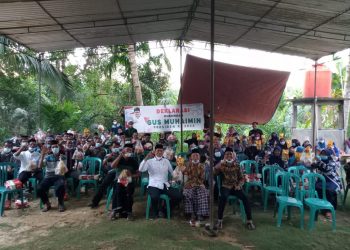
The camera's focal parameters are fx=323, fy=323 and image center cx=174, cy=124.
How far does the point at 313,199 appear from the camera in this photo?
17.3ft

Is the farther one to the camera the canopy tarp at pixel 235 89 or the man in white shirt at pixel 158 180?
the canopy tarp at pixel 235 89

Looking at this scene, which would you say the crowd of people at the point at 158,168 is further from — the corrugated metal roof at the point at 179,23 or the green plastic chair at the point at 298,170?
the corrugated metal roof at the point at 179,23

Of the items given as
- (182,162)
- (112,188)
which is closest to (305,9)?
(182,162)

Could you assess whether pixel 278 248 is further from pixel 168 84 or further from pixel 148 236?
pixel 168 84

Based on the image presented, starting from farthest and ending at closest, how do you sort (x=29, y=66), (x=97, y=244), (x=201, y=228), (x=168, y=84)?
(x=168, y=84)
(x=29, y=66)
(x=201, y=228)
(x=97, y=244)

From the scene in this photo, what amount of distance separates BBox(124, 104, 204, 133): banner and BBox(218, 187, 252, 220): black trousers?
452cm

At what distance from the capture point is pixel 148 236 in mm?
4559

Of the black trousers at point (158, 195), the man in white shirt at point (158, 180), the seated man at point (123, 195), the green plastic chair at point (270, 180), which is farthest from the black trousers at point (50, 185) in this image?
the green plastic chair at point (270, 180)

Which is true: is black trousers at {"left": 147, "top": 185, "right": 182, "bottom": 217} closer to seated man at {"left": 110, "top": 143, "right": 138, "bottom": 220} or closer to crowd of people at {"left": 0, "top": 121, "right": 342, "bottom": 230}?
crowd of people at {"left": 0, "top": 121, "right": 342, "bottom": 230}

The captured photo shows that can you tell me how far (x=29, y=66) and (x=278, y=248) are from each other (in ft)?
26.5

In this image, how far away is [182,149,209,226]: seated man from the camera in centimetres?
525

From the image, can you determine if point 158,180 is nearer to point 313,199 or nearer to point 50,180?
point 50,180

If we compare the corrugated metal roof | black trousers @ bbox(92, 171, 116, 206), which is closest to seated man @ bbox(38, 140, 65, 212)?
black trousers @ bbox(92, 171, 116, 206)

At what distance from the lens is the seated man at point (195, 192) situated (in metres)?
5.25
